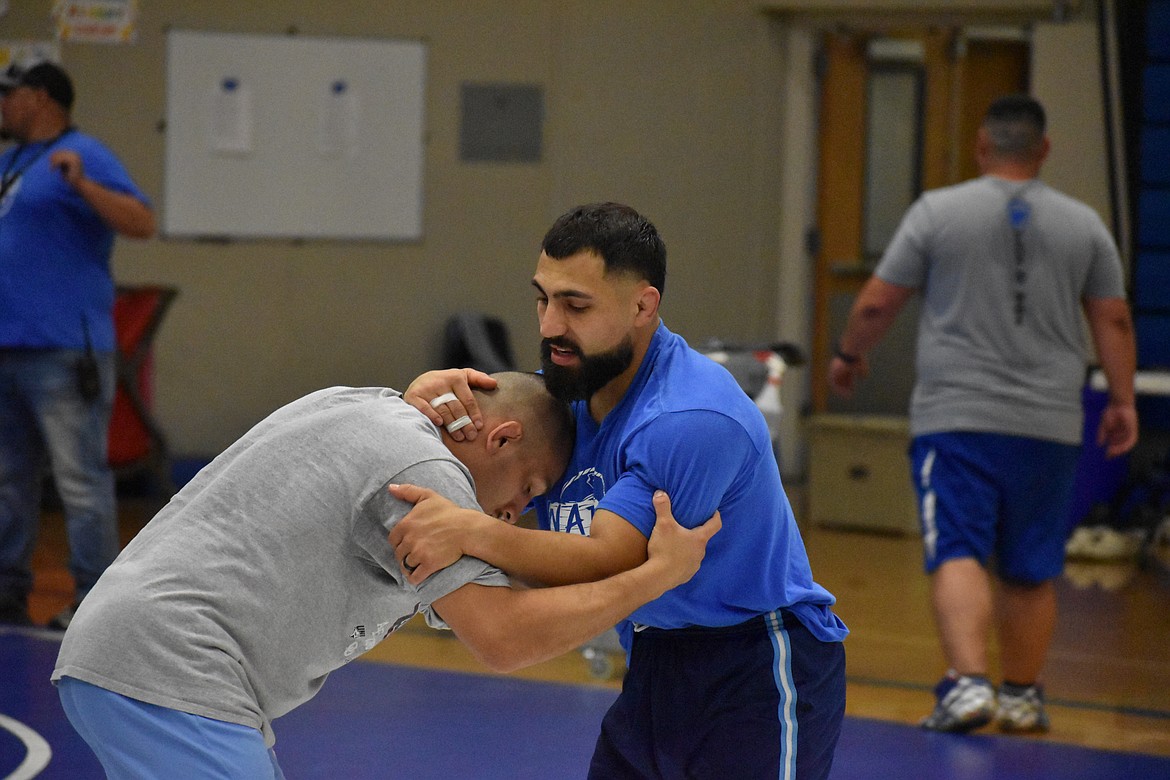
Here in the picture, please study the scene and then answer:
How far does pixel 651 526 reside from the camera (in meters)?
1.81

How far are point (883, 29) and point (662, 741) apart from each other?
6.49m

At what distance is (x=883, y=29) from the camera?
7.87 m

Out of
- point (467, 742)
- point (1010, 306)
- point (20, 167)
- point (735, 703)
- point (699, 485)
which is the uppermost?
point (20, 167)

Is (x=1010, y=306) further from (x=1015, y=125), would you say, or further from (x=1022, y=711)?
(x=1022, y=711)

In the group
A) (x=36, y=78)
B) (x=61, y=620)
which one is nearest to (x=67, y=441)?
(x=61, y=620)

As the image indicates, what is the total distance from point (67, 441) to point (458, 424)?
3.04 metres

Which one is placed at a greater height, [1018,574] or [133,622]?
[133,622]

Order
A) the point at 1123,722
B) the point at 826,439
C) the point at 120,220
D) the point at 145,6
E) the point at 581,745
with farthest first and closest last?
the point at 145,6 < the point at 826,439 < the point at 120,220 < the point at 1123,722 < the point at 581,745

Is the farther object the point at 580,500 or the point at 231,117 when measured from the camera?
the point at 231,117

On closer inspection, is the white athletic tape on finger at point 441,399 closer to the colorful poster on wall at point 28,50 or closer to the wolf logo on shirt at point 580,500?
the wolf logo on shirt at point 580,500

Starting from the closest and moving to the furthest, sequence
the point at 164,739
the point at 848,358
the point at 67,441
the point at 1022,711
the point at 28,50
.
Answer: the point at 164,739
the point at 1022,711
the point at 848,358
the point at 67,441
the point at 28,50

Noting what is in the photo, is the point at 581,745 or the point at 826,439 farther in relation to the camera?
the point at 826,439

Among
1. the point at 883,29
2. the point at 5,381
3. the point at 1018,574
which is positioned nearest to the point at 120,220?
the point at 5,381

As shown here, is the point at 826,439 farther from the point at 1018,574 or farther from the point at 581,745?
the point at 581,745
